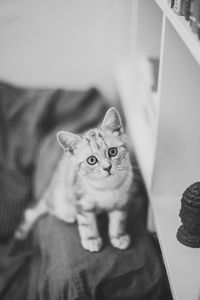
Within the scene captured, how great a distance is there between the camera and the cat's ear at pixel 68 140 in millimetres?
910

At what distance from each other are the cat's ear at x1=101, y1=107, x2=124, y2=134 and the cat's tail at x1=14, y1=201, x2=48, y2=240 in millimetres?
454

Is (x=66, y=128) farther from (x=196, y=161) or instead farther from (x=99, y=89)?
(x=196, y=161)

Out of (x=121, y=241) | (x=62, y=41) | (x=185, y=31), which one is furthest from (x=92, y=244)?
(x=62, y=41)

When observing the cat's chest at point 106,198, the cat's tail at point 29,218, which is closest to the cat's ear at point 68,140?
the cat's chest at point 106,198

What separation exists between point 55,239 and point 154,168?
340 millimetres

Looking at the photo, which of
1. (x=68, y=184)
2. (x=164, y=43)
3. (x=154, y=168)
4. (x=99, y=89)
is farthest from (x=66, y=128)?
(x=164, y=43)

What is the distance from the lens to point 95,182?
95cm

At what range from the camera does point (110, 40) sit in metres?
1.67

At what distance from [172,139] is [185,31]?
35 cm

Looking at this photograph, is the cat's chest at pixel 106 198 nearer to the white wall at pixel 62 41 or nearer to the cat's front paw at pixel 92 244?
the cat's front paw at pixel 92 244

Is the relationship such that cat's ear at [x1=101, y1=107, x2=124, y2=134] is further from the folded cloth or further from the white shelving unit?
the folded cloth

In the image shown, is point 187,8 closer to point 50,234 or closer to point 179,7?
point 179,7

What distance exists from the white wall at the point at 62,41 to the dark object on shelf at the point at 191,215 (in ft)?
2.83

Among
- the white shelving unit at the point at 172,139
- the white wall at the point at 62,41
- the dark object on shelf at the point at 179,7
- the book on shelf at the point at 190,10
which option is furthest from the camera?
the white wall at the point at 62,41
